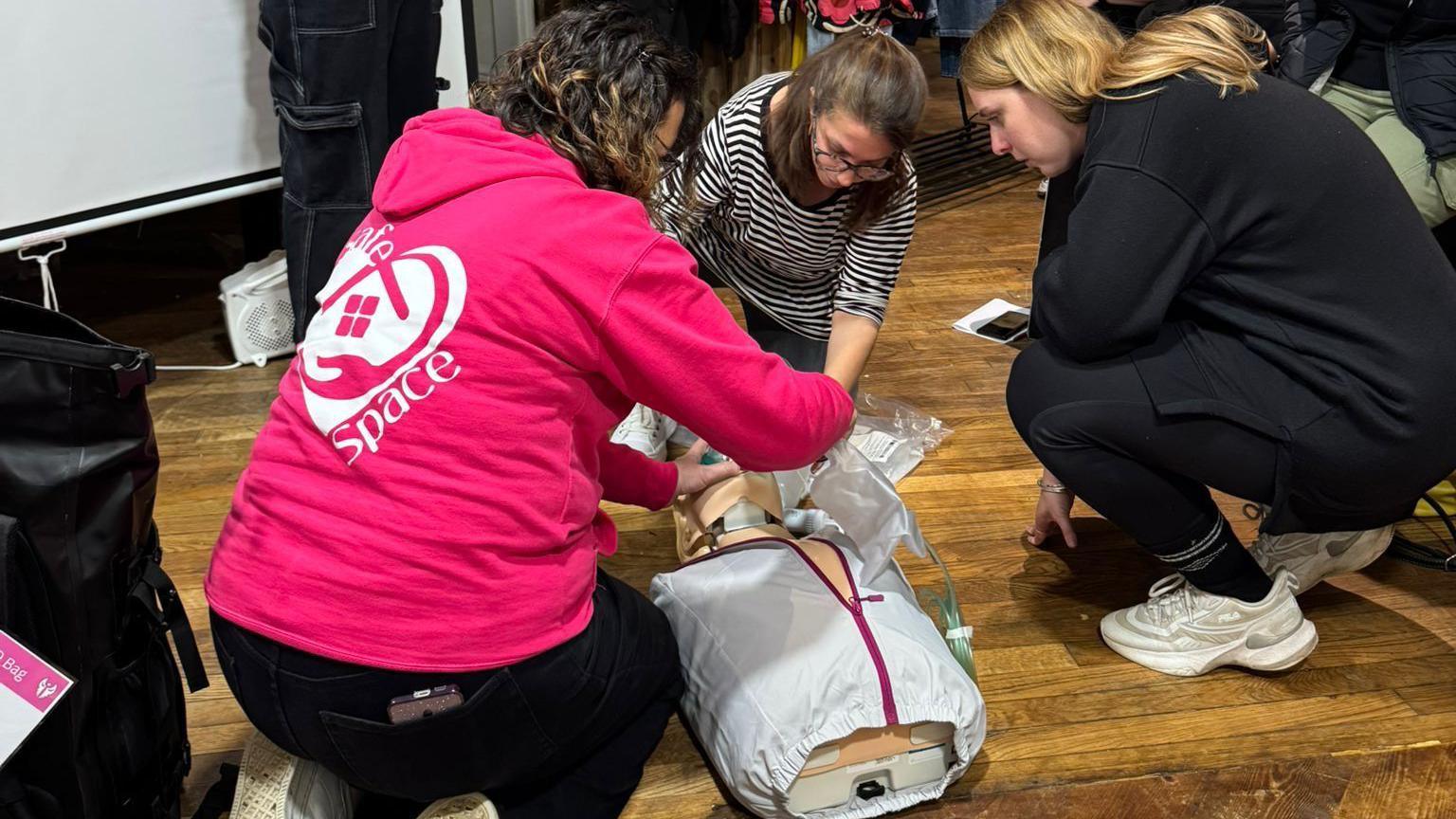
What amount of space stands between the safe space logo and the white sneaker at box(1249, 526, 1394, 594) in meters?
1.28

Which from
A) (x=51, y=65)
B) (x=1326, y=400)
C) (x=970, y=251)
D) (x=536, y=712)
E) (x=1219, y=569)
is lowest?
(x=970, y=251)

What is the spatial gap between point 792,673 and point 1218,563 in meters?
0.67

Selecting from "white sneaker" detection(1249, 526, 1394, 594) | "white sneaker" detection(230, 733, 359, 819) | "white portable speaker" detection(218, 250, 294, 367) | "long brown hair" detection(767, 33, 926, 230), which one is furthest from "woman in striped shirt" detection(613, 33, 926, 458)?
"white sneaker" detection(230, 733, 359, 819)

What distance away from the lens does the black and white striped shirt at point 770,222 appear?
1.91 m

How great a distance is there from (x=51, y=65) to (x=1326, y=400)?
2.05 metres

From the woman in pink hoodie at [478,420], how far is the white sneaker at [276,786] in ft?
0.11

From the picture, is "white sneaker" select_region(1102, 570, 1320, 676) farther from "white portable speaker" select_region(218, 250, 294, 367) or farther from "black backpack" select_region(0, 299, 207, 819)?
"white portable speaker" select_region(218, 250, 294, 367)

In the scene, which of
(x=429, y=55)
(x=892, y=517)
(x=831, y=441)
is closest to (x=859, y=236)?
(x=892, y=517)

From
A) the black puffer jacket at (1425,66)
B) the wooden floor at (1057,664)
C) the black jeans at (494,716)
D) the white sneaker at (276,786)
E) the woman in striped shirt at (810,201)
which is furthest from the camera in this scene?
the black puffer jacket at (1425,66)

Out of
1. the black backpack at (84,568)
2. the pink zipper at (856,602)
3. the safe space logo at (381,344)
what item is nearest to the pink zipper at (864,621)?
the pink zipper at (856,602)

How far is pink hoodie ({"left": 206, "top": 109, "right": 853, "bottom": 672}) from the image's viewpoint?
1.15 metres

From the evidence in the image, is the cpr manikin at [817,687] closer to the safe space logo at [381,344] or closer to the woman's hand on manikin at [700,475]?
the woman's hand on manikin at [700,475]

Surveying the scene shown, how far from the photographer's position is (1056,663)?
1798mm

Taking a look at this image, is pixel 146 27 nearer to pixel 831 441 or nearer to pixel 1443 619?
pixel 831 441
